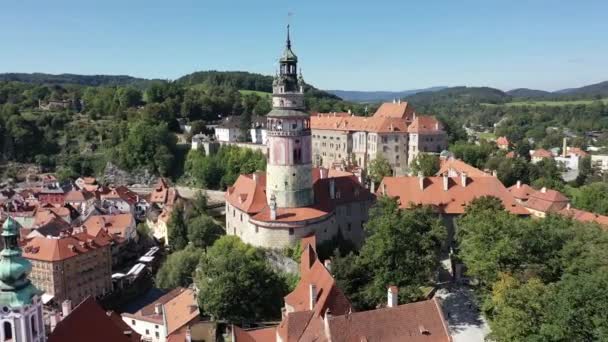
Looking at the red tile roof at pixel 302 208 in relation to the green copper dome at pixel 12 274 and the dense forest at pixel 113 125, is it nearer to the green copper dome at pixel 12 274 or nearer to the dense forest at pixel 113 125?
the green copper dome at pixel 12 274

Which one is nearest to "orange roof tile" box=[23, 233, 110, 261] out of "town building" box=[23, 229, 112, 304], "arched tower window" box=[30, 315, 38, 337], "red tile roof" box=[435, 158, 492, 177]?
"town building" box=[23, 229, 112, 304]

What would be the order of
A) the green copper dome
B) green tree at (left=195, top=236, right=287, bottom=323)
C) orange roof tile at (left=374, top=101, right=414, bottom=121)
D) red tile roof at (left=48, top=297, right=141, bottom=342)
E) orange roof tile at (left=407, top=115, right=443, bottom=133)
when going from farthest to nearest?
1. orange roof tile at (left=374, top=101, right=414, bottom=121)
2. orange roof tile at (left=407, top=115, right=443, bottom=133)
3. green tree at (left=195, top=236, right=287, bottom=323)
4. red tile roof at (left=48, top=297, right=141, bottom=342)
5. the green copper dome

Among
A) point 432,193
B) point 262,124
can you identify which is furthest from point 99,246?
point 262,124

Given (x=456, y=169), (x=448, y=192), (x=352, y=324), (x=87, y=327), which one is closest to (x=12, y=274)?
(x=87, y=327)

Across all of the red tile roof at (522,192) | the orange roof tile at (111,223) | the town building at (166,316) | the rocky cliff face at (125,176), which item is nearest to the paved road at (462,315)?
the town building at (166,316)

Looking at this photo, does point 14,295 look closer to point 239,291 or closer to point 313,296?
point 313,296

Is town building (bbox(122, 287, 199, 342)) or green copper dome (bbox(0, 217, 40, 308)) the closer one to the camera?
green copper dome (bbox(0, 217, 40, 308))

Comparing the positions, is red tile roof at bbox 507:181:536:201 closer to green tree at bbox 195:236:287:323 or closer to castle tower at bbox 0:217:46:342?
green tree at bbox 195:236:287:323
